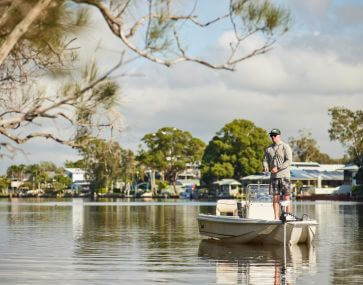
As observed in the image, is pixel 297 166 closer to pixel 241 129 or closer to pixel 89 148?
pixel 241 129

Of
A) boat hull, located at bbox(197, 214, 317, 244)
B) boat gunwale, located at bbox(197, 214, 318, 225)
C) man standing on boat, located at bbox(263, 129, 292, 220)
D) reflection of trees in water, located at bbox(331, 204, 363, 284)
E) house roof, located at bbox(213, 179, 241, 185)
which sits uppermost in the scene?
house roof, located at bbox(213, 179, 241, 185)

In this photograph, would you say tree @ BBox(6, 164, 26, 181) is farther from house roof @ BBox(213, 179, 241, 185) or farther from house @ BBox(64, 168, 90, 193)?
house roof @ BBox(213, 179, 241, 185)

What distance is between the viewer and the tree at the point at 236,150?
11119 cm

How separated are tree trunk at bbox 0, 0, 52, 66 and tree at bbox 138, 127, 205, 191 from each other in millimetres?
114500

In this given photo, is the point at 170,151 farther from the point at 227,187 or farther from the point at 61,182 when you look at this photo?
the point at 61,182

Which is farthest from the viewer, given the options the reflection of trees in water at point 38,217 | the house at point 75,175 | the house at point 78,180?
the house at point 75,175

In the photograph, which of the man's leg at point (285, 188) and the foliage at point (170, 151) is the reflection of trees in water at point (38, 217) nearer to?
the man's leg at point (285, 188)

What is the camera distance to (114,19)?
9633 mm

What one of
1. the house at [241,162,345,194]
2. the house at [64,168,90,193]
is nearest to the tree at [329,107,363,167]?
the house at [241,162,345,194]

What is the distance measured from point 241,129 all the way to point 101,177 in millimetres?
30019

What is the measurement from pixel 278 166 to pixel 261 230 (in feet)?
4.91

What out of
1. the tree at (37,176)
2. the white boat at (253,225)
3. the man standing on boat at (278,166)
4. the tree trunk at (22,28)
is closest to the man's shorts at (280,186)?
the man standing on boat at (278,166)

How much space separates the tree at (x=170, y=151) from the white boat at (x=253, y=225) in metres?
102

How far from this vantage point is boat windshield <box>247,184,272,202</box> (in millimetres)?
20047
